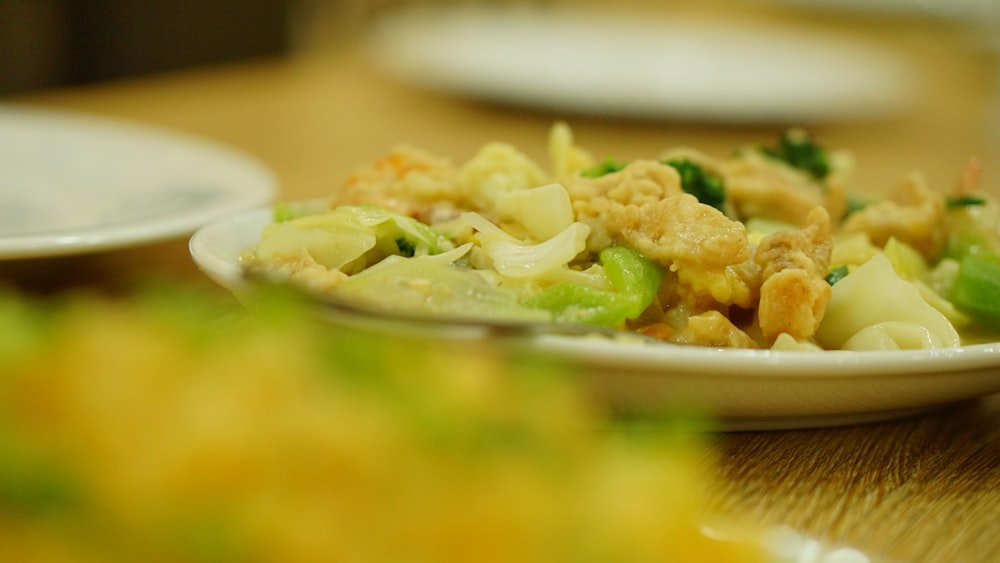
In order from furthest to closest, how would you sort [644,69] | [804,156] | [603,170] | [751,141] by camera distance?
[644,69]
[751,141]
[804,156]
[603,170]

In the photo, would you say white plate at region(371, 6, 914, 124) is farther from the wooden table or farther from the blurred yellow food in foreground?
the blurred yellow food in foreground

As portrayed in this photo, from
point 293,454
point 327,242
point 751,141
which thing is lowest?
point 751,141

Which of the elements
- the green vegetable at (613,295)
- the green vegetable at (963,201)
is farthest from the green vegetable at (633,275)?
the green vegetable at (963,201)

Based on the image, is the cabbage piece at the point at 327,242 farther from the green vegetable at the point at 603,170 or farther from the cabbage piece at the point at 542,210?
the green vegetable at the point at 603,170

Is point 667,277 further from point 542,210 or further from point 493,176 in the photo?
point 493,176

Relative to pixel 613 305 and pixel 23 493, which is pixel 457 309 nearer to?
pixel 613 305

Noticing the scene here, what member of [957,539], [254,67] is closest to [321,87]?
[254,67]

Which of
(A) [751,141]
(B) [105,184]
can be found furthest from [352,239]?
(A) [751,141]
